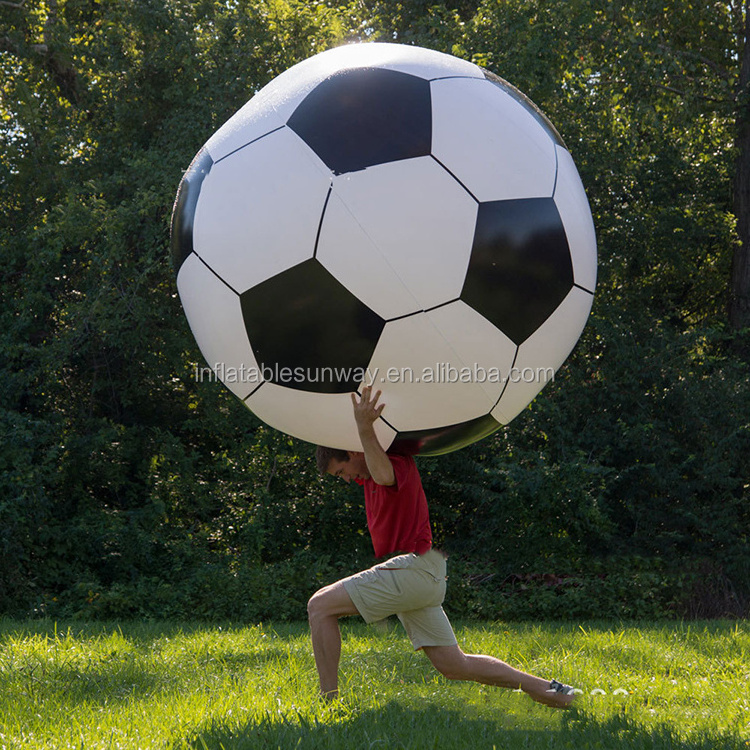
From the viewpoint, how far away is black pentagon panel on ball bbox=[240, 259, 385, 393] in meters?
3.20

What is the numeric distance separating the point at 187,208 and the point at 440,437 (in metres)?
1.42

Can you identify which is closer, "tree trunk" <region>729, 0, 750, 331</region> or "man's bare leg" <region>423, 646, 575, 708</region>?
"man's bare leg" <region>423, 646, 575, 708</region>

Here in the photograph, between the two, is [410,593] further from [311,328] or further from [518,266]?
[518,266]

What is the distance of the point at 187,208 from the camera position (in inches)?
144

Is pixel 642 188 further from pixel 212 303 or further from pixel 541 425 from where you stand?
pixel 212 303

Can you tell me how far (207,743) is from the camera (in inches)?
118

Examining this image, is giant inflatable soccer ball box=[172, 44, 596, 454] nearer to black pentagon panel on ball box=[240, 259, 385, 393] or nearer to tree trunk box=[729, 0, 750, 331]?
black pentagon panel on ball box=[240, 259, 385, 393]

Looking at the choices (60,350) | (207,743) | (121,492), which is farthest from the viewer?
(121,492)

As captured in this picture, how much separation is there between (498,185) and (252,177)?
0.94 m

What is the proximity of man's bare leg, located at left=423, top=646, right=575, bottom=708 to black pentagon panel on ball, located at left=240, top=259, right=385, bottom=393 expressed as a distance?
1.21 meters

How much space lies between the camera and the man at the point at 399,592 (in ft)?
11.4

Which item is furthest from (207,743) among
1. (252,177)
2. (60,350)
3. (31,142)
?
(31,142)

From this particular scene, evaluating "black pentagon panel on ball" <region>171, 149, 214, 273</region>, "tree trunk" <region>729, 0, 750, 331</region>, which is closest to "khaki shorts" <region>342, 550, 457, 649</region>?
"black pentagon panel on ball" <region>171, 149, 214, 273</region>

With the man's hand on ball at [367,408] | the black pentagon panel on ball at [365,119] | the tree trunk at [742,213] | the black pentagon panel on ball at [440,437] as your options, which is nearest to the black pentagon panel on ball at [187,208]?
the black pentagon panel on ball at [365,119]
